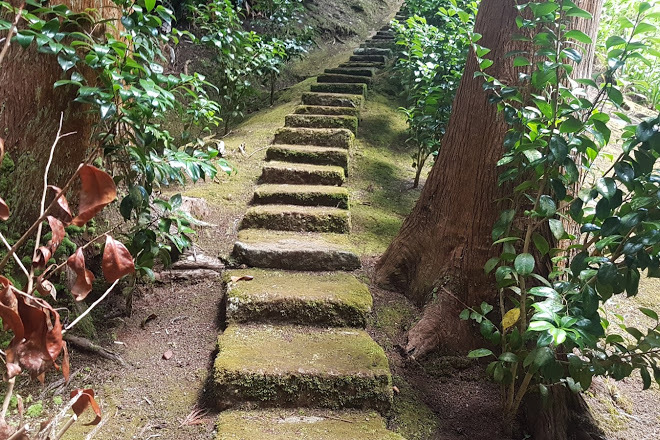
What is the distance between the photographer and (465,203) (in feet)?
8.25

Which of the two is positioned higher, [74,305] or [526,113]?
[526,113]

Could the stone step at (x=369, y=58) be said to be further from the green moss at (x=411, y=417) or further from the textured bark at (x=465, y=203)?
the green moss at (x=411, y=417)

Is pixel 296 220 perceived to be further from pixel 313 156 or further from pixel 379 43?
pixel 379 43

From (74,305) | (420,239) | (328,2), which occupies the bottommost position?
(74,305)

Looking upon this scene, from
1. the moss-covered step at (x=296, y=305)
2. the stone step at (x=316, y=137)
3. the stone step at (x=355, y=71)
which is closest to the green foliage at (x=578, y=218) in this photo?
the moss-covered step at (x=296, y=305)

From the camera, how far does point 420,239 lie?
2766 millimetres

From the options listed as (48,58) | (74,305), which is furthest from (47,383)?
(48,58)

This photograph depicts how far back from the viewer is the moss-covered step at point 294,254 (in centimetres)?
298

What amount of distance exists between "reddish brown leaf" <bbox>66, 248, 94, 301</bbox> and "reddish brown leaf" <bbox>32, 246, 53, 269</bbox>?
0.15 ft

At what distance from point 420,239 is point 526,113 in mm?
1123

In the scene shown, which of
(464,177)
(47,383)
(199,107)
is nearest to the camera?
(47,383)

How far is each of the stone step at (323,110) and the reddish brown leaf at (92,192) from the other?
445 cm

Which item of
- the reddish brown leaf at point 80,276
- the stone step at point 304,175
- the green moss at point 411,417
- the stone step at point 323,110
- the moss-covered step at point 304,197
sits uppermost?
the stone step at point 323,110

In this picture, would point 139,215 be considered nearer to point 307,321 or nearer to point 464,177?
A: point 307,321
